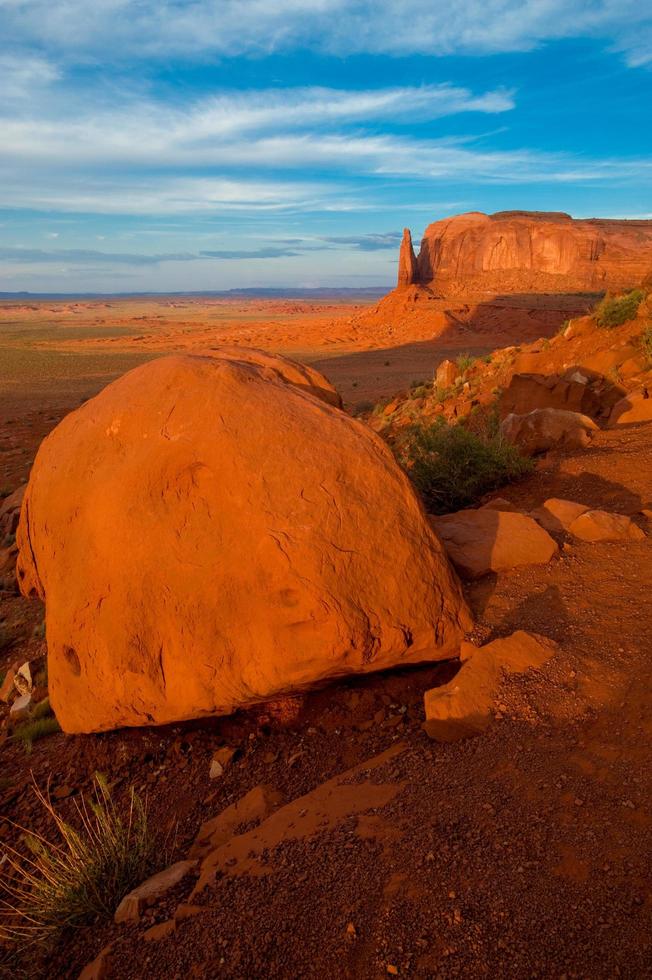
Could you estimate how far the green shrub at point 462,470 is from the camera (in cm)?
639

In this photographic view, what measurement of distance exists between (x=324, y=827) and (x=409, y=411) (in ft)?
40.0

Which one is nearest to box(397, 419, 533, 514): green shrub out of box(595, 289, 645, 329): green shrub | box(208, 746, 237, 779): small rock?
box(208, 746, 237, 779): small rock

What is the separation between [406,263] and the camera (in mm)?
55281

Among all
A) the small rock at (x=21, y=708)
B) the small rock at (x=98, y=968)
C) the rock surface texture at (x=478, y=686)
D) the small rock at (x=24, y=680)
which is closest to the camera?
the small rock at (x=98, y=968)

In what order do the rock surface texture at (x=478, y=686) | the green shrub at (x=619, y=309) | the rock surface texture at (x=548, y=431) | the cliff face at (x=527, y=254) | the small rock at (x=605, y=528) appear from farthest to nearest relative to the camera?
the cliff face at (x=527, y=254) < the green shrub at (x=619, y=309) < the rock surface texture at (x=548, y=431) < the small rock at (x=605, y=528) < the rock surface texture at (x=478, y=686)

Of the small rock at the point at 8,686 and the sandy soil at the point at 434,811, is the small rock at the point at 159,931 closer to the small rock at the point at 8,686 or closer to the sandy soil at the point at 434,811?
the sandy soil at the point at 434,811

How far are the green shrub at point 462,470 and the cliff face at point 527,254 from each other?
47.9m

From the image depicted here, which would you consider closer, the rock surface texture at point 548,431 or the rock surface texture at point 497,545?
the rock surface texture at point 497,545

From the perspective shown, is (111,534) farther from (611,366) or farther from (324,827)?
(611,366)

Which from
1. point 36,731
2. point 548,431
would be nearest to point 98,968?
point 36,731

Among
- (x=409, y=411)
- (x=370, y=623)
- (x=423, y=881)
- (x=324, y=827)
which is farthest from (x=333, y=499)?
(x=409, y=411)

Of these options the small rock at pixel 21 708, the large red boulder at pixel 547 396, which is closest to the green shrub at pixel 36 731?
the small rock at pixel 21 708

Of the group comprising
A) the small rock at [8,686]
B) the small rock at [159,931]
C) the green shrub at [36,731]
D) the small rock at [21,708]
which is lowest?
the small rock at [8,686]

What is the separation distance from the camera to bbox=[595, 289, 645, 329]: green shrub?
1150 cm
